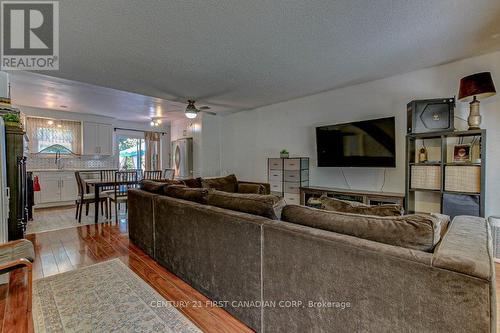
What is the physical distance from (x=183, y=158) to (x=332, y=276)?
19.2ft

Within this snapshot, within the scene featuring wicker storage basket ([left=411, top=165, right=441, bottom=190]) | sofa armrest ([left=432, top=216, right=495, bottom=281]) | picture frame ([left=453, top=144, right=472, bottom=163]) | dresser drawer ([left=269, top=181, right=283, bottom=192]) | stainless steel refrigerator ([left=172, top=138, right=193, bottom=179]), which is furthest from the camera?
stainless steel refrigerator ([left=172, top=138, right=193, bottom=179])

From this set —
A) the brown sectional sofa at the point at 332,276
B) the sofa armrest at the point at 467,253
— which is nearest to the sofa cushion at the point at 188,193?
the brown sectional sofa at the point at 332,276

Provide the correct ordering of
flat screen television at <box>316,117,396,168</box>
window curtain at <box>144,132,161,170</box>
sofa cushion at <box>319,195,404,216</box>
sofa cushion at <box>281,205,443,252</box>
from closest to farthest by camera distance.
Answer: sofa cushion at <box>281,205,443,252</box> < sofa cushion at <box>319,195,404,216</box> < flat screen television at <box>316,117,396,168</box> < window curtain at <box>144,132,161,170</box>

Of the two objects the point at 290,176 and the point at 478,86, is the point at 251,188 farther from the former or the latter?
the point at 478,86

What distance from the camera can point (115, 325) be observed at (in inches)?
65.3

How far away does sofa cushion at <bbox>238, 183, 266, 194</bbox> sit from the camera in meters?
4.83

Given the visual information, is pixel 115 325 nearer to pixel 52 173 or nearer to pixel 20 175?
pixel 20 175

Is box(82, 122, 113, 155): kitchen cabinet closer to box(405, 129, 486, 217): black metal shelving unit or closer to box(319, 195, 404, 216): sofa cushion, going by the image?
box(319, 195, 404, 216): sofa cushion

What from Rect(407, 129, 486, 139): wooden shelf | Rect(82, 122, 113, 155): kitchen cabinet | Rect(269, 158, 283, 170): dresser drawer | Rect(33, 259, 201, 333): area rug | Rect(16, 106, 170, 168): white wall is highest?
Rect(16, 106, 170, 168): white wall

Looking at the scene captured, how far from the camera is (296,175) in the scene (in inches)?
175

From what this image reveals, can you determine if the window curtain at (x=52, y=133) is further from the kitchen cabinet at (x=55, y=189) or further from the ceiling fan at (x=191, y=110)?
the ceiling fan at (x=191, y=110)

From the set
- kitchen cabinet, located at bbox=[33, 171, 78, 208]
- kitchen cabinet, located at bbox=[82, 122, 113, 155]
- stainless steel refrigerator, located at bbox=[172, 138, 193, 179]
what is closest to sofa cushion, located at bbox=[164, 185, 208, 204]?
stainless steel refrigerator, located at bbox=[172, 138, 193, 179]

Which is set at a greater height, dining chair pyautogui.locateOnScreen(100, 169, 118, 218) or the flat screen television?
the flat screen television

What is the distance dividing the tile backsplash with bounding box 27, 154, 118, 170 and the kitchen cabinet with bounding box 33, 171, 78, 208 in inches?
18.2
